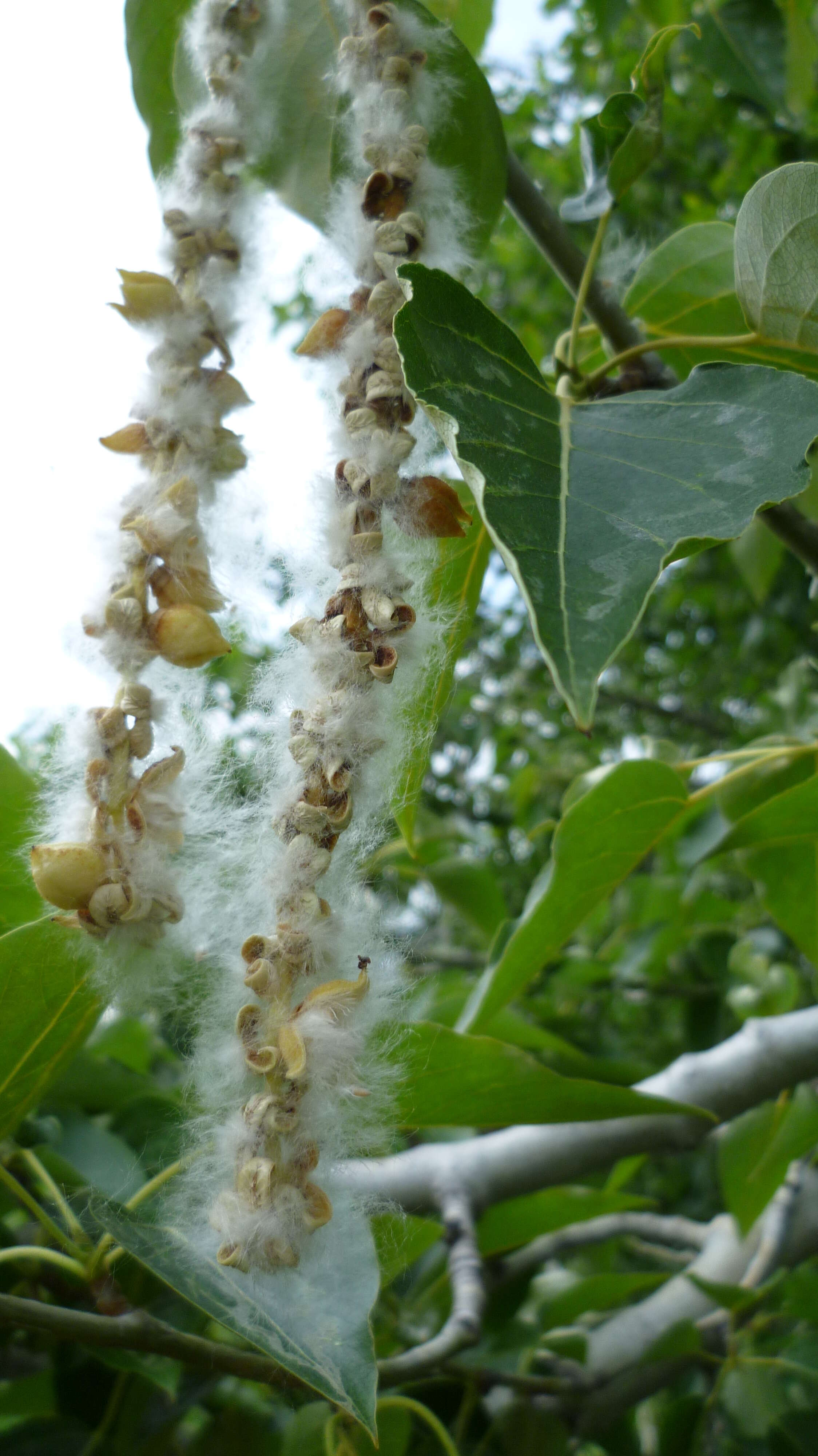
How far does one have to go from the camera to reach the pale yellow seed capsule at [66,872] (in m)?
0.31

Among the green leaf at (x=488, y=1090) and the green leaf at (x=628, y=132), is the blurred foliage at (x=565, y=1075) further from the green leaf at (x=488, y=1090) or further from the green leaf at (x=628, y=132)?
the green leaf at (x=628, y=132)

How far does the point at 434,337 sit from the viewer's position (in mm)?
347

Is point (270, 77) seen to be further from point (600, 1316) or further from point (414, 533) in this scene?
point (600, 1316)

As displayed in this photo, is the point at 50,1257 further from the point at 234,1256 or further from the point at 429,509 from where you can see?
the point at 429,509

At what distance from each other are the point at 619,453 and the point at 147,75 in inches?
17.5

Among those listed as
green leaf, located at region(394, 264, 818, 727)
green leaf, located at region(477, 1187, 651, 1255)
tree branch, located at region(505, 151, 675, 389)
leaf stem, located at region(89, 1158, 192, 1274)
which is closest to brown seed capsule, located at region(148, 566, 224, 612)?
green leaf, located at region(394, 264, 818, 727)

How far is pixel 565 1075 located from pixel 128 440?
45cm

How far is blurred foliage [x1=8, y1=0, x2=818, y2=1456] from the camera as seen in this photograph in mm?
613

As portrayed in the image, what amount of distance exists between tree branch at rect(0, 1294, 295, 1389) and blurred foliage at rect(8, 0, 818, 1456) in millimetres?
47

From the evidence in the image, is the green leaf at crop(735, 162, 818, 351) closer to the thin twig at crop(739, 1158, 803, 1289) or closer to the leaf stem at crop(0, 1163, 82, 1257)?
the leaf stem at crop(0, 1163, 82, 1257)

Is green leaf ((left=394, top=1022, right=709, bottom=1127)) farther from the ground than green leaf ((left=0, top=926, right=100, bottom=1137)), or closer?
closer

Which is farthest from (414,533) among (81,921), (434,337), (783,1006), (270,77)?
(783,1006)

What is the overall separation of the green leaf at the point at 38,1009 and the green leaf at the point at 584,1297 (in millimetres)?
602

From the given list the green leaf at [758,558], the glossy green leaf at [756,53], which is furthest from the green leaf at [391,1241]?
the glossy green leaf at [756,53]
